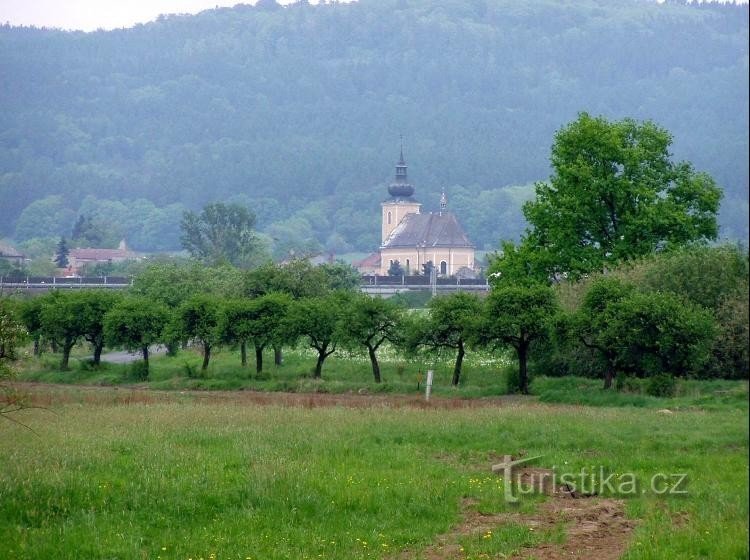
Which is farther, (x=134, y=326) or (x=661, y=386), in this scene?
(x=134, y=326)

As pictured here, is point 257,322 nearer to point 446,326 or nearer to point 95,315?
point 446,326

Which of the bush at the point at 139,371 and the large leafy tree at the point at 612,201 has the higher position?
the large leafy tree at the point at 612,201

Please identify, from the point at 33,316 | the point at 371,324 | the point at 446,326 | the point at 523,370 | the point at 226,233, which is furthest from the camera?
the point at 226,233

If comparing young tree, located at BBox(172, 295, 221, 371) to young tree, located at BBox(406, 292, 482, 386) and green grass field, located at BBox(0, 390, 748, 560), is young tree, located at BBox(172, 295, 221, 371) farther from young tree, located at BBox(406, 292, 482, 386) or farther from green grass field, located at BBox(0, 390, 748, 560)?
green grass field, located at BBox(0, 390, 748, 560)

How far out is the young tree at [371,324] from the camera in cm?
4850

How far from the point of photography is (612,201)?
52938 mm

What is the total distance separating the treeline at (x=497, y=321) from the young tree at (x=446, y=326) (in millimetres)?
50

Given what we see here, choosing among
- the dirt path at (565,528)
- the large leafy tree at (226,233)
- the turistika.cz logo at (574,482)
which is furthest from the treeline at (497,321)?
the large leafy tree at (226,233)

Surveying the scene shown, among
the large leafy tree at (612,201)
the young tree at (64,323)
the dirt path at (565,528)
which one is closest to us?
the dirt path at (565,528)

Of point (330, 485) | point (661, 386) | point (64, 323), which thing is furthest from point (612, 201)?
point (330, 485)

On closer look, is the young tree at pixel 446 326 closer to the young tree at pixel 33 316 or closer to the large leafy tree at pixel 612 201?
the large leafy tree at pixel 612 201

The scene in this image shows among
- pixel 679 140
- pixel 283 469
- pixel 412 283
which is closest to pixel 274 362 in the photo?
pixel 283 469

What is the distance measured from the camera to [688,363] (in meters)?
32.1

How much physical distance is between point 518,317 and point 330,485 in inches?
940
